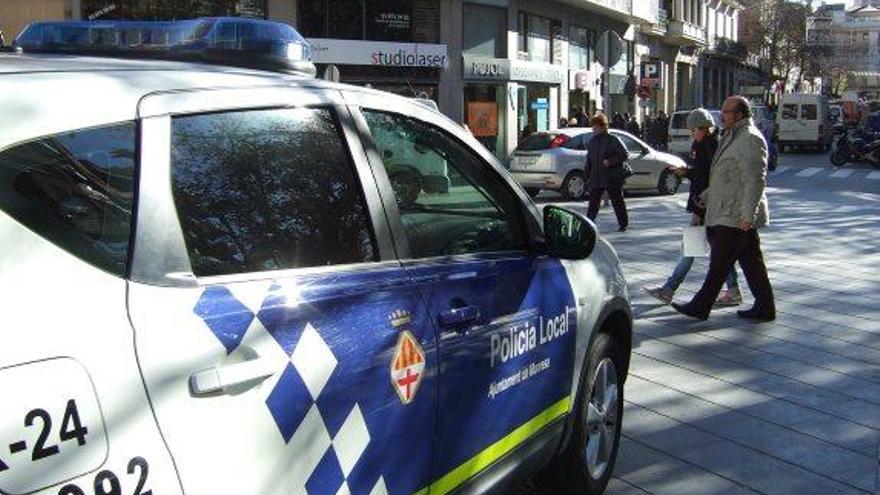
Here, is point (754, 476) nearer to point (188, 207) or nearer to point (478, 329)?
point (478, 329)

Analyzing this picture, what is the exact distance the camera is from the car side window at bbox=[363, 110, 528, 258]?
2758mm

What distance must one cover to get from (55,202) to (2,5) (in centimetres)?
1799

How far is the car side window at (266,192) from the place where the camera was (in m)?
2.01

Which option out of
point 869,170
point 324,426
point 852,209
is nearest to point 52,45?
point 324,426

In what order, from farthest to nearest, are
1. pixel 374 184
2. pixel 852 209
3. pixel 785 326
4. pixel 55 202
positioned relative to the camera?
pixel 852 209 → pixel 785 326 → pixel 374 184 → pixel 55 202

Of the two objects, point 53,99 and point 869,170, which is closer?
point 53,99

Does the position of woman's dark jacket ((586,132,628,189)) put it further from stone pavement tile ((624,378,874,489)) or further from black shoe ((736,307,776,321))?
stone pavement tile ((624,378,874,489))

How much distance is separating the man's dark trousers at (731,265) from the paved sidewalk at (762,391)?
0.18 meters

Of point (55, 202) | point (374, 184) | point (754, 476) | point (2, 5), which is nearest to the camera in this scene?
point (55, 202)

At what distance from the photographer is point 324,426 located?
2.10 meters

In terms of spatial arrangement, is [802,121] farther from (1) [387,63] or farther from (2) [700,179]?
(2) [700,179]

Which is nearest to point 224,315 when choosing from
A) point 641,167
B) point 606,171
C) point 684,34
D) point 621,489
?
point 621,489

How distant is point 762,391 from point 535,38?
24944 millimetres

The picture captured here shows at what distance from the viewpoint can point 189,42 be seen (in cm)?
276
